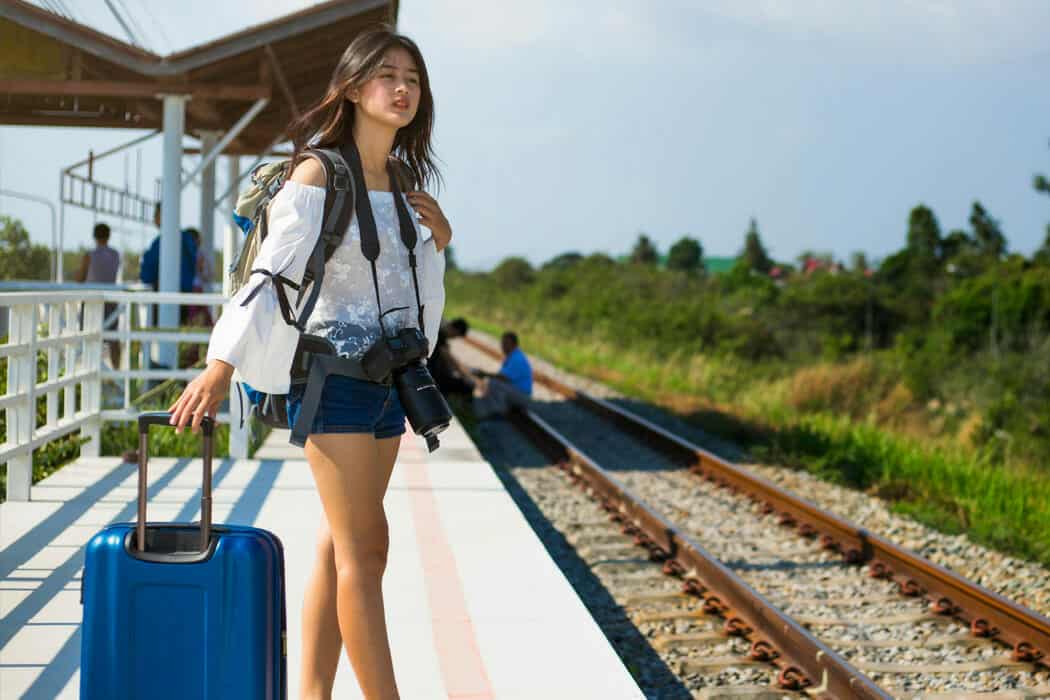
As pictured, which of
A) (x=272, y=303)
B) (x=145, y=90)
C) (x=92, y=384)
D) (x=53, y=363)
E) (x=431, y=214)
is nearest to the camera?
(x=272, y=303)

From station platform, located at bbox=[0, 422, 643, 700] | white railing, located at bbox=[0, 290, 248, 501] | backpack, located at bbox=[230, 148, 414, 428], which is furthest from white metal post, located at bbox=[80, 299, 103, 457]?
backpack, located at bbox=[230, 148, 414, 428]

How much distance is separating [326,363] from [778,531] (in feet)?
21.9

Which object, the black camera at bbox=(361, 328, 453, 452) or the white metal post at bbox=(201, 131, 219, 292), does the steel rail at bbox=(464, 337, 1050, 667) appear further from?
the white metal post at bbox=(201, 131, 219, 292)

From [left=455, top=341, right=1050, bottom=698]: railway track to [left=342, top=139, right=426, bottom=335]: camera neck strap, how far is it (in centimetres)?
295

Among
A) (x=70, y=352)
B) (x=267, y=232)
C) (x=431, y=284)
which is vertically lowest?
(x=70, y=352)

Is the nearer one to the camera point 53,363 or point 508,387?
point 53,363

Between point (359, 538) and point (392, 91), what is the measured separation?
44.6 inches

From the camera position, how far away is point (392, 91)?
9.96 ft

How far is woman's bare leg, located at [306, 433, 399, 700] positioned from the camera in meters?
2.97

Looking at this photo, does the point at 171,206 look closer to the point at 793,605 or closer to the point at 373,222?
the point at 793,605

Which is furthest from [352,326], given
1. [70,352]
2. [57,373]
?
[70,352]

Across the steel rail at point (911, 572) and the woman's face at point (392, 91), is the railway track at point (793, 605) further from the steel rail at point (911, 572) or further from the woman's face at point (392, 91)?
the woman's face at point (392, 91)

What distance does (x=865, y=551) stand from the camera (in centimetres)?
797

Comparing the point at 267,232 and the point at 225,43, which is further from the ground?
the point at 225,43
